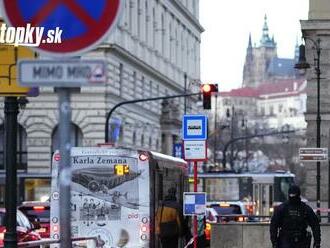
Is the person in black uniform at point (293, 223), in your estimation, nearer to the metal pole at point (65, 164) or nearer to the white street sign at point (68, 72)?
the metal pole at point (65, 164)

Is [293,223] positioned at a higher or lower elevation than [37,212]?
A: higher

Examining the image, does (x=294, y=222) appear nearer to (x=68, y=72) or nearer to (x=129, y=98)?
(x=68, y=72)

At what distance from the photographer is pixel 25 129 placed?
5838 cm

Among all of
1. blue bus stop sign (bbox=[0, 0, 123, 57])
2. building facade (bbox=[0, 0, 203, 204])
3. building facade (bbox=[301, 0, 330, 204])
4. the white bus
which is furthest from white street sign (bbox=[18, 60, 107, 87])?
building facade (bbox=[301, 0, 330, 204])

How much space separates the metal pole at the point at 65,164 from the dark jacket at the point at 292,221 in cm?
729

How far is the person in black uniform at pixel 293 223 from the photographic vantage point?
1327 centimetres

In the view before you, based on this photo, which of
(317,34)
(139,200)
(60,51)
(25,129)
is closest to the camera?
(60,51)

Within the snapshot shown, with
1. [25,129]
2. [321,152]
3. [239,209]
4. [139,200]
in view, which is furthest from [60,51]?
[25,129]

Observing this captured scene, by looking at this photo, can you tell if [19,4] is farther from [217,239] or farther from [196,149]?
[217,239]

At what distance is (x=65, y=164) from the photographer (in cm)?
616

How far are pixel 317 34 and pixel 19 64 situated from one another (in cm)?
3729

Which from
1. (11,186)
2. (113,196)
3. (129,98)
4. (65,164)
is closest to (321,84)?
(129,98)

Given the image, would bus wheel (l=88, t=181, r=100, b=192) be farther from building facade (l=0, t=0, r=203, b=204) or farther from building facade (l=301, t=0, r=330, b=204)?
building facade (l=301, t=0, r=330, b=204)

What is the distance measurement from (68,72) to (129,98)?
187 ft
